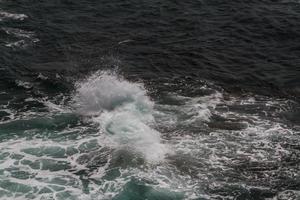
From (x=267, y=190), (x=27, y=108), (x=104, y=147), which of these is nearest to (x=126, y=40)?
(x=27, y=108)

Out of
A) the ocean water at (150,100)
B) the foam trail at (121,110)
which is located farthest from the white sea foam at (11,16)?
the foam trail at (121,110)

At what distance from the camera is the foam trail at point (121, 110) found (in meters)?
22.3

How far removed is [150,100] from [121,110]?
5.49ft

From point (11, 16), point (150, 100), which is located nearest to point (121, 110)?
point (150, 100)

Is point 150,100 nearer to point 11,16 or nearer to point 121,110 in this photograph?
point 121,110

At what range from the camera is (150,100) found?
2561 centimetres

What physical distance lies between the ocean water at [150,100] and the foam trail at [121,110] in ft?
0.23

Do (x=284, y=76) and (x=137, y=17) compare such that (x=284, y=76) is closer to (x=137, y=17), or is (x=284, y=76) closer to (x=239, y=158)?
(x=239, y=158)

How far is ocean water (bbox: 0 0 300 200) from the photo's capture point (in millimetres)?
20453

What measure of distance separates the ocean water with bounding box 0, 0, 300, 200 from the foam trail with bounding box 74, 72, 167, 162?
0.23ft

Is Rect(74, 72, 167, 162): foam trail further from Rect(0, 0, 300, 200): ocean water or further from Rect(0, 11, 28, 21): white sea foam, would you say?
Rect(0, 11, 28, 21): white sea foam

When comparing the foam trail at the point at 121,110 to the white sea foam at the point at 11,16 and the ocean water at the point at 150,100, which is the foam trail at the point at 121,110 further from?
the white sea foam at the point at 11,16

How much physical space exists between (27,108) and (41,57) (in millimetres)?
5435

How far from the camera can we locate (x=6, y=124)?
2370 centimetres
